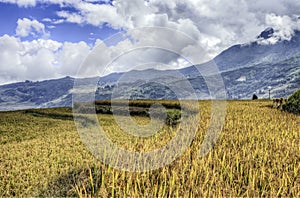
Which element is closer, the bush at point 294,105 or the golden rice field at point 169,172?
the golden rice field at point 169,172

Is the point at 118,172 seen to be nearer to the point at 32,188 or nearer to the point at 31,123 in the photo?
the point at 32,188

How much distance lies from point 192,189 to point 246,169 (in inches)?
85.8

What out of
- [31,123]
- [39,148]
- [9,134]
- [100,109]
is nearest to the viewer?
[39,148]

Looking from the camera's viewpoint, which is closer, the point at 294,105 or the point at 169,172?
the point at 169,172

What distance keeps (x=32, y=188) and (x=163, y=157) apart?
2895mm

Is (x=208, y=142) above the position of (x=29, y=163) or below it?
above

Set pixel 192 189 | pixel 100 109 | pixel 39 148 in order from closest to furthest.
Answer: pixel 192 189, pixel 39 148, pixel 100 109

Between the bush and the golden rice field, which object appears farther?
the bush

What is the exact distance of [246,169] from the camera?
680cm

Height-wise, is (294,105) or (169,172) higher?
(294,105)

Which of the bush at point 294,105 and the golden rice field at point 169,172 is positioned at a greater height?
the bush at point 294,105

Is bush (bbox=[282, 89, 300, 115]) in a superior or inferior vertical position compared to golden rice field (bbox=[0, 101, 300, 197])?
superior

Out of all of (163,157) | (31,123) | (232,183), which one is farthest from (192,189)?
(31,123)

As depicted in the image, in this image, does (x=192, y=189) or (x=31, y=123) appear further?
(x=31, y=123)
